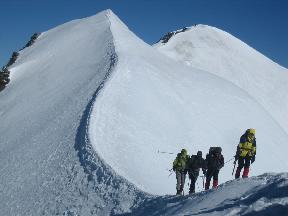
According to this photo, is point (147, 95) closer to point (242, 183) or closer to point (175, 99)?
point (175, 99)

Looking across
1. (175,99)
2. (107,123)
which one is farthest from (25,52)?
(107,123)

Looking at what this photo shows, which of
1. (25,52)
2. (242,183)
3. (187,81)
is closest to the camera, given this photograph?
(242,183)

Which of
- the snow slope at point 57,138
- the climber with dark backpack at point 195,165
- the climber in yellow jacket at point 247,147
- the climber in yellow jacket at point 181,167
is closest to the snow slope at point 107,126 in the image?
the snow slope at point 57,138

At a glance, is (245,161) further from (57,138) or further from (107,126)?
(57,138)

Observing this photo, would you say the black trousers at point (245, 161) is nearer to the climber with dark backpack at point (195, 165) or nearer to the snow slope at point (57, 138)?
the climber with dark backpack at point (195, 165)

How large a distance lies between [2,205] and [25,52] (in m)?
49.6

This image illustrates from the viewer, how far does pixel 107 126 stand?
30359 millimetres

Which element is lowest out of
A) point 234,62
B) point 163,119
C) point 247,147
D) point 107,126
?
point 247,147

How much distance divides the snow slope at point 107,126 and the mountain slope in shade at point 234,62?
5228 centimetres

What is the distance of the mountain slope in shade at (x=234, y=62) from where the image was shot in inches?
4158

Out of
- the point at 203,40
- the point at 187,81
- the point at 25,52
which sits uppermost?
the point at 203,40

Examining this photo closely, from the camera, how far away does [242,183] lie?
15758 millimetres

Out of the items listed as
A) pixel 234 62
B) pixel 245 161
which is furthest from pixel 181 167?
pixel 234 62

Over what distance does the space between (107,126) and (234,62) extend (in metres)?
89.5
